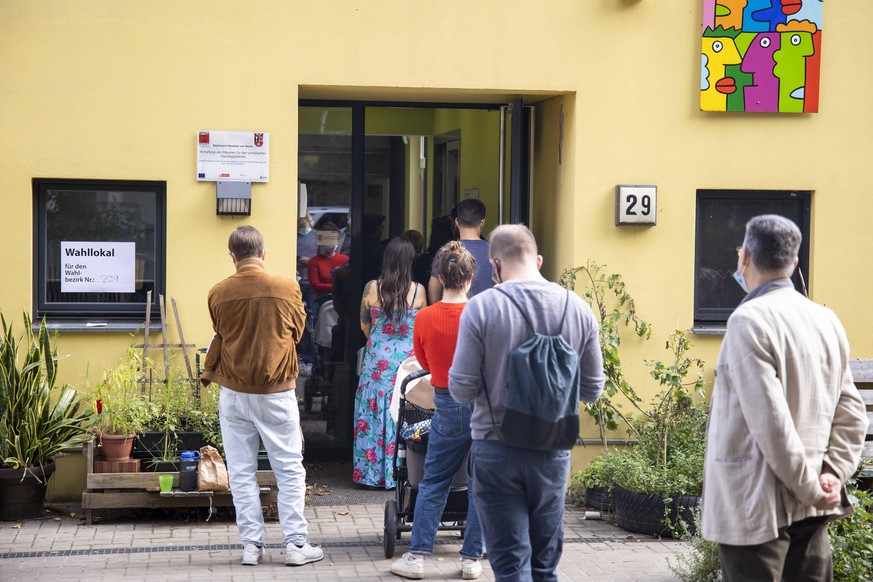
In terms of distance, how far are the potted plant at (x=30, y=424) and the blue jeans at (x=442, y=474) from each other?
104 inches

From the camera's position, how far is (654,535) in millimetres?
7309

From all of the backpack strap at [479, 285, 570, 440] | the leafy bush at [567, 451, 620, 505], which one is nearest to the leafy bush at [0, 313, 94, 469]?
the leafy bush at [567, 451, 620, 505]

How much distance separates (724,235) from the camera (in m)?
8.66

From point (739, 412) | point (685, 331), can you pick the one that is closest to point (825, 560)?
point (739, 412)

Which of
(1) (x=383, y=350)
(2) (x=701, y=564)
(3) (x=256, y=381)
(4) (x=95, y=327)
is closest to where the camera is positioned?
(2) (x=701, y=564)

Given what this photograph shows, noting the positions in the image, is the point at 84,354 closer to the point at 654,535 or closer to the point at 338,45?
the point at 338,45

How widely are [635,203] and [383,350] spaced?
2.21 meters

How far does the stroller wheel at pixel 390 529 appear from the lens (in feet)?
21.8

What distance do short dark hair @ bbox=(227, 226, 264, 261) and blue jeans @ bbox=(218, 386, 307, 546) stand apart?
2.65 ft

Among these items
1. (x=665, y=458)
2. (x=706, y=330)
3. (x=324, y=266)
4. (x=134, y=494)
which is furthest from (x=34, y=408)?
(x=706, y=330)

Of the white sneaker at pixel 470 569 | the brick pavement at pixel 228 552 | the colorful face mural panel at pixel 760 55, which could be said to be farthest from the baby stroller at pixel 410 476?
the colorful face mural panel at pixel 760 55

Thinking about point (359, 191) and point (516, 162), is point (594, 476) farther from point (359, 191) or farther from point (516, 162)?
point (359, 191)

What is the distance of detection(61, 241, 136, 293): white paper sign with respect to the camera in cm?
795

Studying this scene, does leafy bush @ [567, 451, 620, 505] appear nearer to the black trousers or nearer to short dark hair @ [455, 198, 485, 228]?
short dark hair @ [455, 198, 485, 228]
